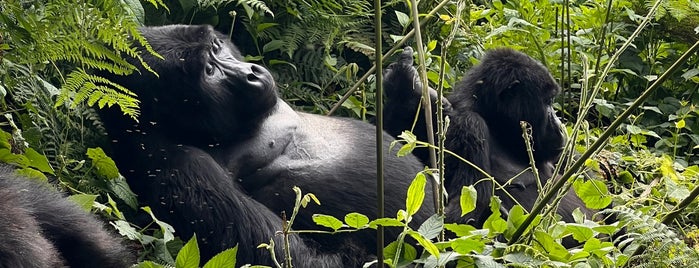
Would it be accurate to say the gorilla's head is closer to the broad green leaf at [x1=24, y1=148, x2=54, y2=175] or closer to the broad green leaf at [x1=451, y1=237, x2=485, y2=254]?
the broad green leaf at [x1=24, y1=148, x2=54, y2=175]

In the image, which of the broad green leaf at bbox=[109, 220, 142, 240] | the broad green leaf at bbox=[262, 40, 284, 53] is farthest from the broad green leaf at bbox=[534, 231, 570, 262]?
the broad green leaf at bbox=[262, 40, 284, 53]

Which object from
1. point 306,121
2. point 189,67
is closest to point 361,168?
point 306,121

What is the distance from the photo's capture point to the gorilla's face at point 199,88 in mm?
4016

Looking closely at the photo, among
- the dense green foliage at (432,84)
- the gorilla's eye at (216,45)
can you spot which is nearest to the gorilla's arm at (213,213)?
the dense green foliage at (432,84)

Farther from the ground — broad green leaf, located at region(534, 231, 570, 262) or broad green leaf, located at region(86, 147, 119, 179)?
broad green leaf, located at region(534, 231, 570, 262)

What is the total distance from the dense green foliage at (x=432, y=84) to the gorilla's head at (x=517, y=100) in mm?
164

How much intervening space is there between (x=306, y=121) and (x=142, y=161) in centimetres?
82

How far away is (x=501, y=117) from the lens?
16.3 ft

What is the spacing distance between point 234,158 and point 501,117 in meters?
1.39

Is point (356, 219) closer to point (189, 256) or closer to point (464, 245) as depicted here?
point (464, 245)

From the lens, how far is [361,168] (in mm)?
4254

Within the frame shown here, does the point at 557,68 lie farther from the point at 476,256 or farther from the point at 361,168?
the point at 476,256

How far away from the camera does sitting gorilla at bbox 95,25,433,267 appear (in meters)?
3.70

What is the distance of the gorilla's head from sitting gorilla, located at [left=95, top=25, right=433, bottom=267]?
0.69m
